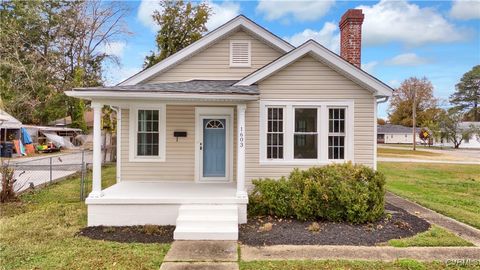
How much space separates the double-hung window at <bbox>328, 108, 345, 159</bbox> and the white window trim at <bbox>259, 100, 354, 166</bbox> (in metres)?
0.11

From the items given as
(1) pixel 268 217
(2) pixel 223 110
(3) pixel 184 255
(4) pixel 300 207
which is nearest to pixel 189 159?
(2) pixel 223 110

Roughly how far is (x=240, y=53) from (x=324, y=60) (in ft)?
10.00

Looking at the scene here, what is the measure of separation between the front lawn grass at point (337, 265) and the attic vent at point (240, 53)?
6867mm

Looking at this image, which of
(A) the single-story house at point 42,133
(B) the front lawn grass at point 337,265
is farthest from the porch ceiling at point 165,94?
(A) the single-story house at point 42,133

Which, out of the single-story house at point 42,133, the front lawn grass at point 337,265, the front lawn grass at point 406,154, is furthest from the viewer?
the front lawn grass at point 406,154

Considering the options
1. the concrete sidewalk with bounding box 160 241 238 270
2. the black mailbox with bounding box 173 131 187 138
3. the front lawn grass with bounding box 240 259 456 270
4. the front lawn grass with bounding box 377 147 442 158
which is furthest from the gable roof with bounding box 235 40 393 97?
the front lawn grass with bounding box 377 147 442 158

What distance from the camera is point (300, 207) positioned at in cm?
740

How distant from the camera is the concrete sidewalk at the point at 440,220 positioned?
6.56 metres

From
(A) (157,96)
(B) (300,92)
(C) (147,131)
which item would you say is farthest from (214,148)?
(B) (300,92)

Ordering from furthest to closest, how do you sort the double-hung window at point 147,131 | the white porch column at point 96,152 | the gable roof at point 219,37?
the gable roof at point 219,37, the double-hung window at point 147,131, the white porch column at point 96,152

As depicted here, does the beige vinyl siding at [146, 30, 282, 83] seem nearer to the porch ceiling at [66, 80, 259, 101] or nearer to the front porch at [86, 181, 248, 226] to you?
the porch ceiling at [66, 80, 259, 101]

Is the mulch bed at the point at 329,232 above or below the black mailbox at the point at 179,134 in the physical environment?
below

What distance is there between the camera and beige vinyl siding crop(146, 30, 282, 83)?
10.5 meters

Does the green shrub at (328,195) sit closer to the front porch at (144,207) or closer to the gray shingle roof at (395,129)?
the front porch at (144,207)
